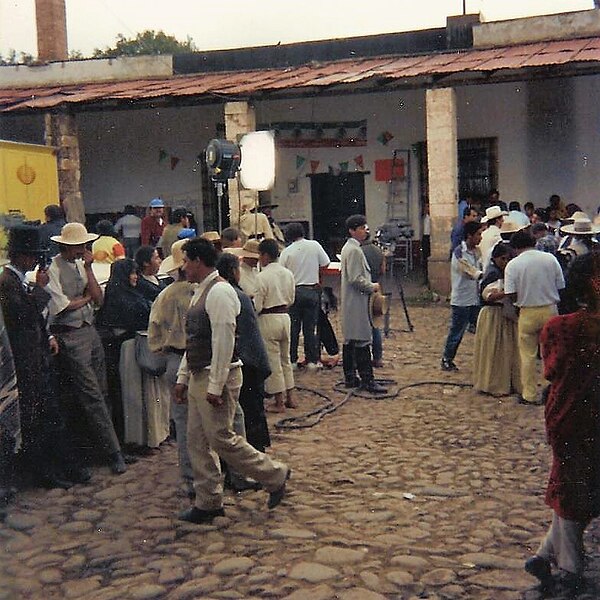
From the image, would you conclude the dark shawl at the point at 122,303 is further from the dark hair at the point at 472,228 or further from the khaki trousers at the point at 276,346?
the dark hair at the point at 472,228

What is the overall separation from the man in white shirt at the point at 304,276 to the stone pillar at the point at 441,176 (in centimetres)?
517

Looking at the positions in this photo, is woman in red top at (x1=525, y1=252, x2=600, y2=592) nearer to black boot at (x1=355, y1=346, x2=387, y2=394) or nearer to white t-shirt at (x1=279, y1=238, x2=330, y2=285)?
black boot at (x1=355, y1=346, x2=387, y2=394)

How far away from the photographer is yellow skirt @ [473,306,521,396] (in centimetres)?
774

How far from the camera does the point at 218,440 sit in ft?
16.0

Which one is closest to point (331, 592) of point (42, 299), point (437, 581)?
point (437, 581)

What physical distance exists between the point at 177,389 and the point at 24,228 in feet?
4.80

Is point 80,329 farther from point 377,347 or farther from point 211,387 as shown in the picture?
point 377,347

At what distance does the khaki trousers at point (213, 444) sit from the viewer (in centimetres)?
489

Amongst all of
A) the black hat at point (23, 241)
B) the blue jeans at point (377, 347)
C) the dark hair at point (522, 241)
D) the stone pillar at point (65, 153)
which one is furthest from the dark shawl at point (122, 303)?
the stone pillar at point (65, 153)

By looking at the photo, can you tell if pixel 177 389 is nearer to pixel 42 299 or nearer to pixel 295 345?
pixel 42 299

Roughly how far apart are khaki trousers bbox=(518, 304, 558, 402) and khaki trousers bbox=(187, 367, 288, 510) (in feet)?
10.6

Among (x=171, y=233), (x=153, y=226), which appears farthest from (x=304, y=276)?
(x=153, y=226)

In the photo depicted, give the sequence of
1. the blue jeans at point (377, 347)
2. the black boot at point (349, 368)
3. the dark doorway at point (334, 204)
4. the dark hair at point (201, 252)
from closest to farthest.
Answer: the dark hair at point (201, 252) < the black boot at point (349, 368) < the blue jeans at point (377, 347) < the dark doorway at point (334, 204)

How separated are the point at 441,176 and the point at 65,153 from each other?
659 centimetres
